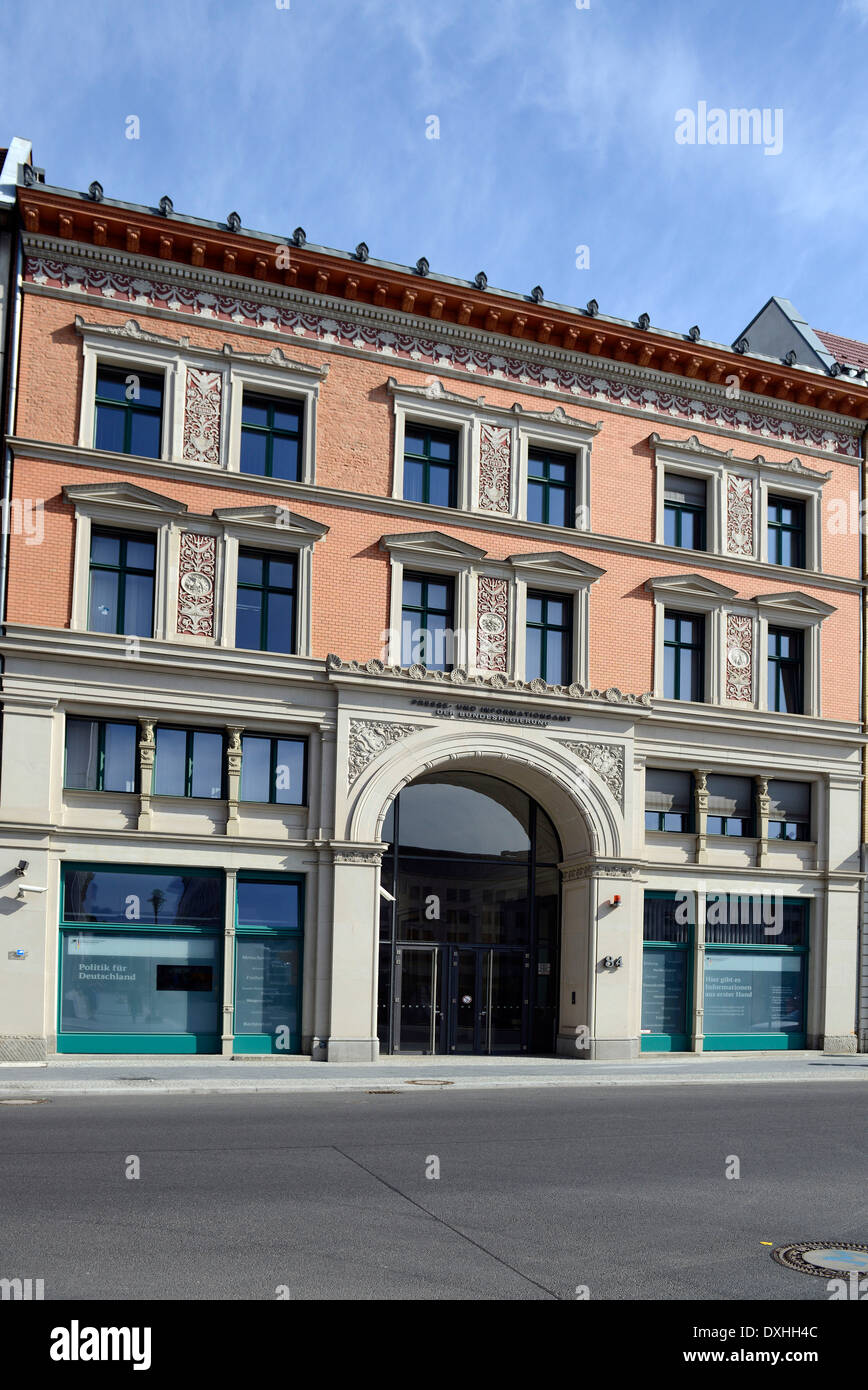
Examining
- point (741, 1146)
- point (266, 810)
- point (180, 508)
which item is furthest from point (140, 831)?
point (741, 1146)

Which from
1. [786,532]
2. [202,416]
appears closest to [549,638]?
[786,532]

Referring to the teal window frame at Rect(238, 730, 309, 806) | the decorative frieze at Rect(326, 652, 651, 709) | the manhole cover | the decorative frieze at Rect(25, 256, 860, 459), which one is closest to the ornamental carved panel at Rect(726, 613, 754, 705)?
the decorative frieze at Rect(326, 652, 651, 709)

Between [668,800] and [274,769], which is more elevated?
[274,769]

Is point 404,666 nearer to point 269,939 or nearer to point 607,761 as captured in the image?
point 607,761

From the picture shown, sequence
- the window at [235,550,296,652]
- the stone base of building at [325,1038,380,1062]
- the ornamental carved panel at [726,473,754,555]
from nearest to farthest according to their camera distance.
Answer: the stone base of building at [325,1038,380,1062], the window at [235,550,296,652], the ornamental carved panel at [726,473,754,555]

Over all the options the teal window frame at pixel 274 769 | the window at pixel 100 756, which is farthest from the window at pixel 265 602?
the window at pixel 100 756

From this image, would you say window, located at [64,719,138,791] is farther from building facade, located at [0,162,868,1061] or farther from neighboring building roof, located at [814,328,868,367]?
neighboring building roof, located at [814,328,868,367]

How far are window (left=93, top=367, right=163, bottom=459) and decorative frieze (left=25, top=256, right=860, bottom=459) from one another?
1.48 m

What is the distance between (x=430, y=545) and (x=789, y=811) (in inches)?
429

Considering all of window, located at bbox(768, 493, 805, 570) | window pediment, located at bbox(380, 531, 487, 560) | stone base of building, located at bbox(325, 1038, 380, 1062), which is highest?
window, located at bbox(768, 493, 805, 570)

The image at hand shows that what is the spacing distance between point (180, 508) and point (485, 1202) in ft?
56.7

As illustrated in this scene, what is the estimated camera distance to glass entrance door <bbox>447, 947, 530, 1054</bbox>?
→ 27422 millimetres

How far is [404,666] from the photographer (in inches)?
1038

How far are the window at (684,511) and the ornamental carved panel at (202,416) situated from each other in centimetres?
1066
